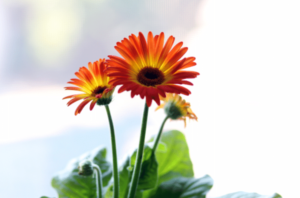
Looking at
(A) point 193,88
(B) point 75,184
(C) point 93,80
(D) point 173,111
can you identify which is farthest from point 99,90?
(A) point 193,88

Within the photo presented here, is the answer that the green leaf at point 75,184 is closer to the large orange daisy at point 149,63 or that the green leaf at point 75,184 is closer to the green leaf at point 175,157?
the green leaf at point 175,157

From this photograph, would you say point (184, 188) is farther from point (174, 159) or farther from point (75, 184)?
point (75, 184)

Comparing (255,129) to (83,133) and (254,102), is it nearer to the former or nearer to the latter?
(254,102)

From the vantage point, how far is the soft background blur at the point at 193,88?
83 cm

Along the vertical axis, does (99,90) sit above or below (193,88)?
below

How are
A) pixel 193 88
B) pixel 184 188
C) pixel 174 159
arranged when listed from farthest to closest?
pixel 193 88
pixel 174 159
pixel 184 188

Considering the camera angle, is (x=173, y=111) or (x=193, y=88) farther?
(x=193, y=88)

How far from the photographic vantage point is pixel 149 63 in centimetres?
43

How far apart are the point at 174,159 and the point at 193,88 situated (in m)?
0.38

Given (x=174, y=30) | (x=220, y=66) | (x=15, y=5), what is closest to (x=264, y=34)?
(x=220, y=66)

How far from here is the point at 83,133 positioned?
95 centimetres

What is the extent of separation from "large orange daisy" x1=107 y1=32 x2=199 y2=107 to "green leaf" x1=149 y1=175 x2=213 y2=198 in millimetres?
232

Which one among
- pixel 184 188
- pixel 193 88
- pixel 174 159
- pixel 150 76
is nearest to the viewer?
pixel 150 76

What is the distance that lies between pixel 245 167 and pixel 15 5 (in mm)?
844
